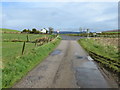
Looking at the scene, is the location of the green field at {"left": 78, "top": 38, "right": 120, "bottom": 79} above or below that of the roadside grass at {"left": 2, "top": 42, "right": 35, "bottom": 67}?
below

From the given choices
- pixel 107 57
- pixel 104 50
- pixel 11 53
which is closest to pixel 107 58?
pixel 107 57

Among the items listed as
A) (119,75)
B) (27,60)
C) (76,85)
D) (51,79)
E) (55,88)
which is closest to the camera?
(55,88)

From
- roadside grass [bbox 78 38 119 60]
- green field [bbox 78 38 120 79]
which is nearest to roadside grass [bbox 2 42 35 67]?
green field [bbox 78 38 120 79]

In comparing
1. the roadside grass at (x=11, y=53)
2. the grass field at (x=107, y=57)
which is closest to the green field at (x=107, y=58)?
the grass field at (x=107, y=57)

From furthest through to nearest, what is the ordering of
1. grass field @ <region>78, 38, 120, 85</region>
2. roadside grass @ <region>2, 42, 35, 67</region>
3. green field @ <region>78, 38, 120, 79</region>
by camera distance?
roadside grass @ <region>2, 42, 35, 67</region> < green field @ <region>78, 38, 120, 79</region> < grass field @ <region>78, 38, 120, 85</region>

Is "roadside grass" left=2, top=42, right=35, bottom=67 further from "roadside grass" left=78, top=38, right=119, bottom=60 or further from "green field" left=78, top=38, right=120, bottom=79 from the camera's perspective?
"roadside grass" left=78, top=38, right=119, bottom=60

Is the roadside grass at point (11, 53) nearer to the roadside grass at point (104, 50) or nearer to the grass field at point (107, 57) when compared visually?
the grass field at point (107, 57)

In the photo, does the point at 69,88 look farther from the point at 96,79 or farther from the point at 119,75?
the point at 119,75

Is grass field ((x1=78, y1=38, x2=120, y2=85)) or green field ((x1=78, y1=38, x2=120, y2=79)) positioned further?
green field ((x1=78, y1=38, x2=120, y2=79))

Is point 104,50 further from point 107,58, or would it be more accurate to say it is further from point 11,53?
point 11,53

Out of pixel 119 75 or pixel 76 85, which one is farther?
pixel 119 75

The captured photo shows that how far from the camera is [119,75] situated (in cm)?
953

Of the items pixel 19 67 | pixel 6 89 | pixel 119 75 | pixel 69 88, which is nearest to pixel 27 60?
pixel 19 67

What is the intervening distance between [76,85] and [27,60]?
6.29 m
